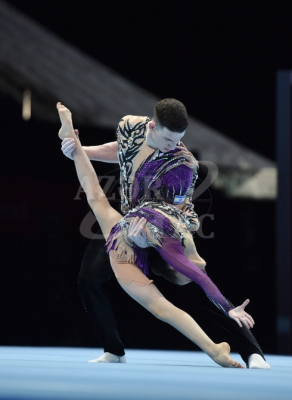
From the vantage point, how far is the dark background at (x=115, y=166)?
16.2 feet

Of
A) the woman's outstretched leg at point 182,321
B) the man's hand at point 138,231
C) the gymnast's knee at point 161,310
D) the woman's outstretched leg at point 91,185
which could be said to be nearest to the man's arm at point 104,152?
the woman's outstretched leg at point 91,185

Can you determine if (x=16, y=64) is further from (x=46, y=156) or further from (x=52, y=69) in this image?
(x=46, y=156)

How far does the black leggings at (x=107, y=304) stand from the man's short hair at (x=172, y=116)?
60 cm

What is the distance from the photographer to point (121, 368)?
2.30 meters

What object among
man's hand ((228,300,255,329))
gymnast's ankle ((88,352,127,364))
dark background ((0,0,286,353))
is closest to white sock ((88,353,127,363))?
gymnast's ankle ((88,352,127,364))

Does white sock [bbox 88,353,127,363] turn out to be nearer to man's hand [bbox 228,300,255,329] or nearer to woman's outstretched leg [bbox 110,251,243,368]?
woman's outstretched leg [bbox 110,251,243,368]

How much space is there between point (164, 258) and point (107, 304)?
614 mm

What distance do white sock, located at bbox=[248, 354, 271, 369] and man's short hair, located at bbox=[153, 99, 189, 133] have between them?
1.05 meters

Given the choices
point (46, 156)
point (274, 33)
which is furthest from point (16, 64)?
point (274, 33)

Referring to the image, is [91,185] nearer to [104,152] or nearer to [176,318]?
[104,152]

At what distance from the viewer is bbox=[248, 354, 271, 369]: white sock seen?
8.47 ft

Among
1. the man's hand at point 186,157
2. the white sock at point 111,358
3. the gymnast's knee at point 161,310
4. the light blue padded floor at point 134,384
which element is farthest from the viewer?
the white sock at point 111,358

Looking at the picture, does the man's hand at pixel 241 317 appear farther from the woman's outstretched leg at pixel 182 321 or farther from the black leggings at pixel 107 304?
the black leggings at pixel 107 304

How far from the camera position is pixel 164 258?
2568 mm
